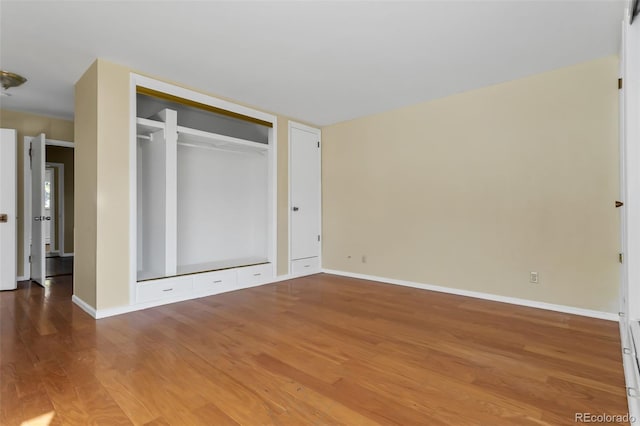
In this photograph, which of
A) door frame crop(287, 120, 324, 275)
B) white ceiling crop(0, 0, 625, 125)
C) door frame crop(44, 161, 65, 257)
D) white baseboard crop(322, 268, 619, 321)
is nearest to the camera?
white ceiling crop(0, 0, 625, 125)

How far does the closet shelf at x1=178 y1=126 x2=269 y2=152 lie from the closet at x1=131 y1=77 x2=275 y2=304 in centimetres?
1

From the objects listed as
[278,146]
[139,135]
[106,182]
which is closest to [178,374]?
[106,182]

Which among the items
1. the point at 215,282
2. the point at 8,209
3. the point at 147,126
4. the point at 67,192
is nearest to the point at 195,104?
the point at 147,126

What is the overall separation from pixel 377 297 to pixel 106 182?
319 centimetres

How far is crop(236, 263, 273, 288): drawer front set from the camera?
4234 mm

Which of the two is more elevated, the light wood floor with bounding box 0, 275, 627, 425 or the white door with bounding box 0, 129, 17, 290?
the white door with bounding box 0, 129, 17, 290

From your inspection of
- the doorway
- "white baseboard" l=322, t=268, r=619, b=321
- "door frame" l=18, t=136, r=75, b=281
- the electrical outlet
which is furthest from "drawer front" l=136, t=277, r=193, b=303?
the electrical outlet

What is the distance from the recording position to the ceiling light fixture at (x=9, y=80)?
331cm

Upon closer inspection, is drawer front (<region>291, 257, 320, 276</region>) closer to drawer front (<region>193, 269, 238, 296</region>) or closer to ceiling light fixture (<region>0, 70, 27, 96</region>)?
drawer front (<region>193, 269, 238, 296</region>)

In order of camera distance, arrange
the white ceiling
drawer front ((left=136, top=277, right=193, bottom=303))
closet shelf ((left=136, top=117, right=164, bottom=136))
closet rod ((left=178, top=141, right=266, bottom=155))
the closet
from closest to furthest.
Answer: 1. the white ceiling
2. drawer front ((left=136, top=277, right=193, bottom=303))
3. closet shelf ((left=136, top=117, right=164, bottom=136))
4. the closet
5. closet rod ((left=178, top=141, right=266, bottom=155))

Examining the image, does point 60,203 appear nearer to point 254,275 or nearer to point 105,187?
point 105,187

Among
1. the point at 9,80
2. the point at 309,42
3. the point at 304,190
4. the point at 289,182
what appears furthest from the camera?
the point at 304,190

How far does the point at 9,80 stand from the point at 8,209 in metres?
1.83
